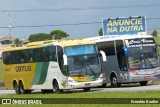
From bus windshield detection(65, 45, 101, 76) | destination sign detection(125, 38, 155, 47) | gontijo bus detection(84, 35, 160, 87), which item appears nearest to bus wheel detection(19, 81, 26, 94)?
bus windshield detection(65, 45, 101, 76)

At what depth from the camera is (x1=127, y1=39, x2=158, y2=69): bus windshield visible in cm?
3681

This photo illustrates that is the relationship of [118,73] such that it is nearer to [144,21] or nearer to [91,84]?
[91,84]

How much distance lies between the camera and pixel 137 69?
37.0m

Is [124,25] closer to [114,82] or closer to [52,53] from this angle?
[114,82]

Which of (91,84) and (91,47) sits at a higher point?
(91,47)

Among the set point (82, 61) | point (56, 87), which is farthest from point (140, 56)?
point (56, 87)

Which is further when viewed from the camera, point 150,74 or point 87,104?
point 150,74

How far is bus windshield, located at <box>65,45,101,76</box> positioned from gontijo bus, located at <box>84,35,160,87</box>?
376cm

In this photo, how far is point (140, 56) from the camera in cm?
3681

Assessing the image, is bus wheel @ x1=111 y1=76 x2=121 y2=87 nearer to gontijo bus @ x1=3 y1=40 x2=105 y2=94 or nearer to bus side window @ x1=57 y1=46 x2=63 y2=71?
gontijo bus @ x1=3 y1=40 x2=105 y2=94

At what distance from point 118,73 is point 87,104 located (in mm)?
16806

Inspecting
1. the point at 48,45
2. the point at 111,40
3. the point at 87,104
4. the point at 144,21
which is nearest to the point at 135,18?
the point at 144,21

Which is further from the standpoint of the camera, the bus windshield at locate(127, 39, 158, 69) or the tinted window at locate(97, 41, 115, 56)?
the tinted window at locate(97, 41, 115, 56)

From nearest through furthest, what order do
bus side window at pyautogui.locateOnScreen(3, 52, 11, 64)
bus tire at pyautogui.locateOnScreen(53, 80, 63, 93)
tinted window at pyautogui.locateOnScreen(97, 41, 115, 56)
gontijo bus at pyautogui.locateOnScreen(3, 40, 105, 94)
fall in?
gontijo bus at pyautogui.locateOnScreen(3, 40, 105, 94) < bus tire at pyautogui.locateOnScreen(53, 80, 63, 93) < tinted window at pyautogui.locateOnScreen(97, 41, 115, 56) < bus side window at pyautogui.locateOnScreen(3, 52, 11, 64)
